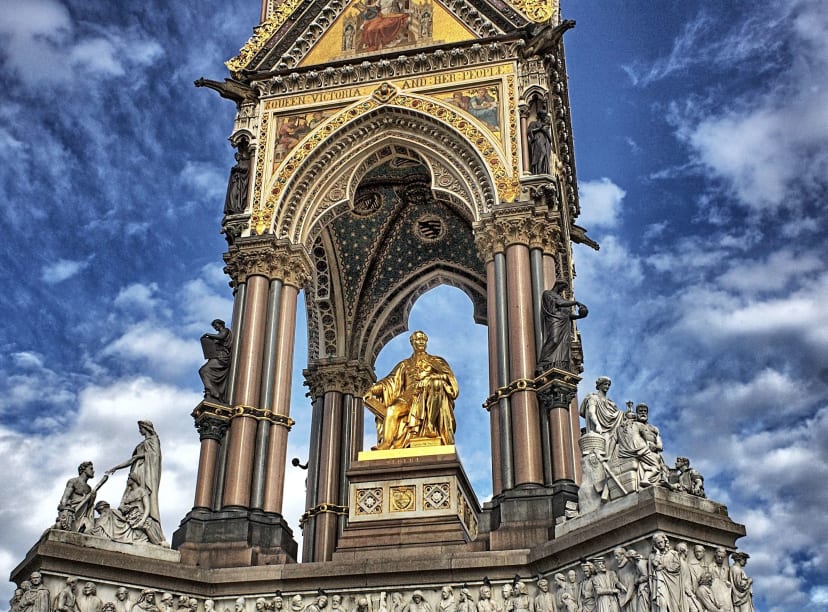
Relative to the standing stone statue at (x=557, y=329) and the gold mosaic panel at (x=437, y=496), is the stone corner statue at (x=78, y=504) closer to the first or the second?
the gold mosaic panel at (x=437, y=496)

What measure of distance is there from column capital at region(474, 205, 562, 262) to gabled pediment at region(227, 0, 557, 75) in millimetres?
4195

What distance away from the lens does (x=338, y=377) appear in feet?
75.4

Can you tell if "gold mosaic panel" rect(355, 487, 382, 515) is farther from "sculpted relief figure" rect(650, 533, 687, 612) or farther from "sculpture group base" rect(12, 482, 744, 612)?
"sculpted relief figure" rect(650, 533, 687, 612)

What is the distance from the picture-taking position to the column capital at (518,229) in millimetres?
18156

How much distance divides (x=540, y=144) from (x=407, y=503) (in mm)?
6939

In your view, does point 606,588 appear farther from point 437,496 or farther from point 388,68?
point 388,68

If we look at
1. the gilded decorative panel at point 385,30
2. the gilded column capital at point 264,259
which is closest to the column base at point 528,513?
the gilded column capital at point 264,259

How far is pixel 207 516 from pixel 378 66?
31.2 feet

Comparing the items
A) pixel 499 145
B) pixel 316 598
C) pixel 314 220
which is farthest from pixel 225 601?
pixel 499 145

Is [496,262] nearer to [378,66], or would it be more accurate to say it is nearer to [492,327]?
[492,327]

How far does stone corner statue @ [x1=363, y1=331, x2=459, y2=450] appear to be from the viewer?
19609 mm

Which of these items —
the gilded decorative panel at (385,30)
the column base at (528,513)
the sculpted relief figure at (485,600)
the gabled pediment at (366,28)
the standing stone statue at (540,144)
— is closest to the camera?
the sculpted relief figure at (485,600)

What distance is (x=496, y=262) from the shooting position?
59.7 feet

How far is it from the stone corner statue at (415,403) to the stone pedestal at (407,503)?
1066 mm
